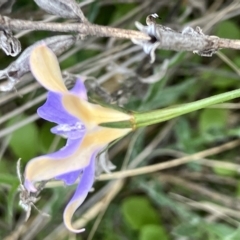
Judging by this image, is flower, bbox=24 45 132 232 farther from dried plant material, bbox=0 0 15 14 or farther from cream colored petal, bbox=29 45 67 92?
dried plant material, bbox=0 0 15 14

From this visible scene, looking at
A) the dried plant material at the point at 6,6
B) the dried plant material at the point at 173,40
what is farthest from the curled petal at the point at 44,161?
the dried plant material at the point at 6,6

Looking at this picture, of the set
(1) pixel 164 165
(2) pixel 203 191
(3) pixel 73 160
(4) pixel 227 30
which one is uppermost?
(3) pixel 73 160

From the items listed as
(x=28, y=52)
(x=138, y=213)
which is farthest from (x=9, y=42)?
(x=138, y=213)

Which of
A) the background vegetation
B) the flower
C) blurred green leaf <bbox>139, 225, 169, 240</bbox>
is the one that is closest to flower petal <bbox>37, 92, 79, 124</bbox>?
the flower

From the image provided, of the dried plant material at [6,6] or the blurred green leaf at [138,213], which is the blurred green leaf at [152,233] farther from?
the dried plant material at [6,6]

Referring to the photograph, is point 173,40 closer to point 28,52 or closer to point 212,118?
point 28,52

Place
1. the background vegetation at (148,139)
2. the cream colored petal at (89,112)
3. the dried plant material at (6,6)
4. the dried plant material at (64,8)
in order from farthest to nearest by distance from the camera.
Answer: the background vegetation at (148,139), the dried plant material at (6,6), the dried plant material at (64,8), the cream colored petal at (89,112)
